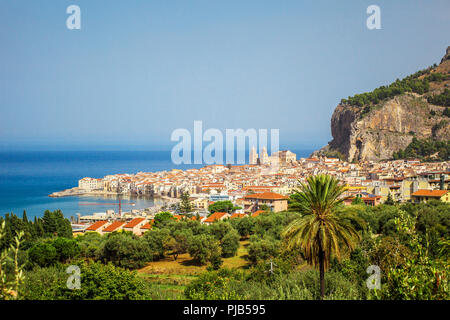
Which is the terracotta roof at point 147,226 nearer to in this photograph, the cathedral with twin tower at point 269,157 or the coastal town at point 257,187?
the coastal town at point 257,187

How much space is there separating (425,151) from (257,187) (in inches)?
1173

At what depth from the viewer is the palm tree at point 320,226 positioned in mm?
5691

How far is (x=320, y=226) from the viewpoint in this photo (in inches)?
226

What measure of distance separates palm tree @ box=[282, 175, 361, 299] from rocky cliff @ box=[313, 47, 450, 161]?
6242 centimetres

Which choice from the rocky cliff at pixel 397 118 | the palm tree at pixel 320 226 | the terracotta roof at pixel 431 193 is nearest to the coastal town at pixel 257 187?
the terracotta roof at pixel 431 193

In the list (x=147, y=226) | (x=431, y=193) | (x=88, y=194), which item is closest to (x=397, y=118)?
(x=431, y=193)

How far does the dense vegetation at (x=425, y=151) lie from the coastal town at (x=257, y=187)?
355cm

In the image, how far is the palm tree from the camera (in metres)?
5.69

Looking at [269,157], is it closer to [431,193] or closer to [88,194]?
[88,194]

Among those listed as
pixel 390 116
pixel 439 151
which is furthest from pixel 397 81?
pixel 439 151
